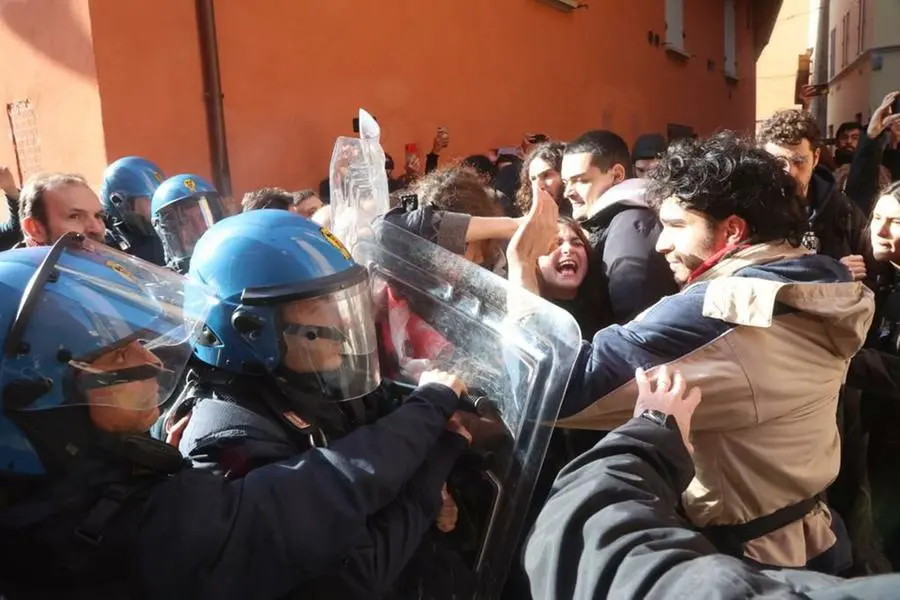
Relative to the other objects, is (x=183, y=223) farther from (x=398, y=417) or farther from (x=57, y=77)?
(x=398, y=417)

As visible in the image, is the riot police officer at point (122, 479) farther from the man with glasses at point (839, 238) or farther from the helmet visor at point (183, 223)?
the helmet visor at point (183, 223)

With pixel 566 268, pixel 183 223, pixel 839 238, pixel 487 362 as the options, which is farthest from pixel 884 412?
pixel 183 223

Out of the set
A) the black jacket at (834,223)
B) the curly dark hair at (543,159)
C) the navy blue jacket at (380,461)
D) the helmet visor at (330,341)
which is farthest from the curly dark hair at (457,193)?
the black jacket at (834,223)

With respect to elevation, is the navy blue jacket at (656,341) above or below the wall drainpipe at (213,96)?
below

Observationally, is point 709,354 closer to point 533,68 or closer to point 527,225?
point 527,225

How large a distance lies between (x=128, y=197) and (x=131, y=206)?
0.16ft

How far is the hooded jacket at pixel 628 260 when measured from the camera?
228cm

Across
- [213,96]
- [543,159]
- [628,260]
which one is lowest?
[628,260]

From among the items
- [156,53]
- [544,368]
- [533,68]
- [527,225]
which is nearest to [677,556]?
[544,368]

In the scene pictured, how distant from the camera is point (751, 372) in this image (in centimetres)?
160

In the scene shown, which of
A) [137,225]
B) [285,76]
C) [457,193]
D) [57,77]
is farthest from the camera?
[285,76]

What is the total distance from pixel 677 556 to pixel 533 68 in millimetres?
8701

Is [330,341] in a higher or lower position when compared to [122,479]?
higher

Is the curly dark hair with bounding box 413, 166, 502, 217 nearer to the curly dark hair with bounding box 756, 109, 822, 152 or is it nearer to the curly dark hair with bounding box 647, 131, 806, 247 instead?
the curly dark hair with bounding box 647, 131, 806, 247
